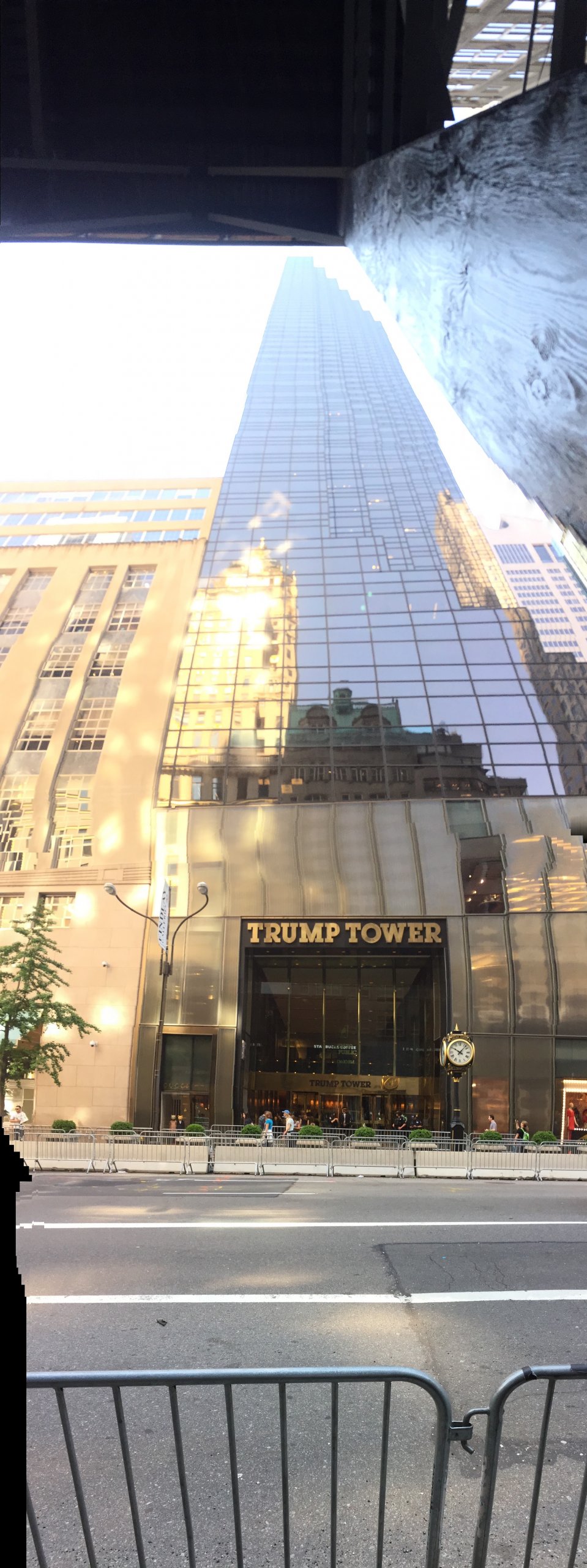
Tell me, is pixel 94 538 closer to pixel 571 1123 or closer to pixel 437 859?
pixel 437 859

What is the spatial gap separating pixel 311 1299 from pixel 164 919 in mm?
26053

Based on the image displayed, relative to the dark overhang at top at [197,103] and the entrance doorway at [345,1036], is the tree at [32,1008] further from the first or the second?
the dark overhang at top at [197,103]

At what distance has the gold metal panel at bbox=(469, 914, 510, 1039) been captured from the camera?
114ft

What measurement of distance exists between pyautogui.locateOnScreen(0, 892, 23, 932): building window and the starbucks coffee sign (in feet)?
33.4

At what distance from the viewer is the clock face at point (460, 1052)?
109 feet

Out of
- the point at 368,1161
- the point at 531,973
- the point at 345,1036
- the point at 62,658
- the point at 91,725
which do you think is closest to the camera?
the point at 368,1161

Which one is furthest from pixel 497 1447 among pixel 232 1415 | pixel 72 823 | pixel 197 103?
pixel 72 823

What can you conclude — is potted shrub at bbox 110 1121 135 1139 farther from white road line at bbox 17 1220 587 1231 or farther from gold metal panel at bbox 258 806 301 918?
white road line at bbox 17 1220 587 1231

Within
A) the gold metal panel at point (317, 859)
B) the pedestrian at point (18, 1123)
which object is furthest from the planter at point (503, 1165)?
the gold metal panel at point (317, 859)

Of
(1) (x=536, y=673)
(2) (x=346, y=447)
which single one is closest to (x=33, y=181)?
(1) (x=536, y=673)

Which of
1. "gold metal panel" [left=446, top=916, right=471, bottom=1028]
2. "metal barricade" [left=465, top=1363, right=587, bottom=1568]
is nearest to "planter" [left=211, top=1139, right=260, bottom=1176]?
"gold metal panel" [left=446, top=916, right=471, bottom=1028]

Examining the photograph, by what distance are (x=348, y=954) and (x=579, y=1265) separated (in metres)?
29.3

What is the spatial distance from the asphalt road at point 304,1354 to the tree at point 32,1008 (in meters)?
19.8

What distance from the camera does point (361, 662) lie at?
45.0 meters
